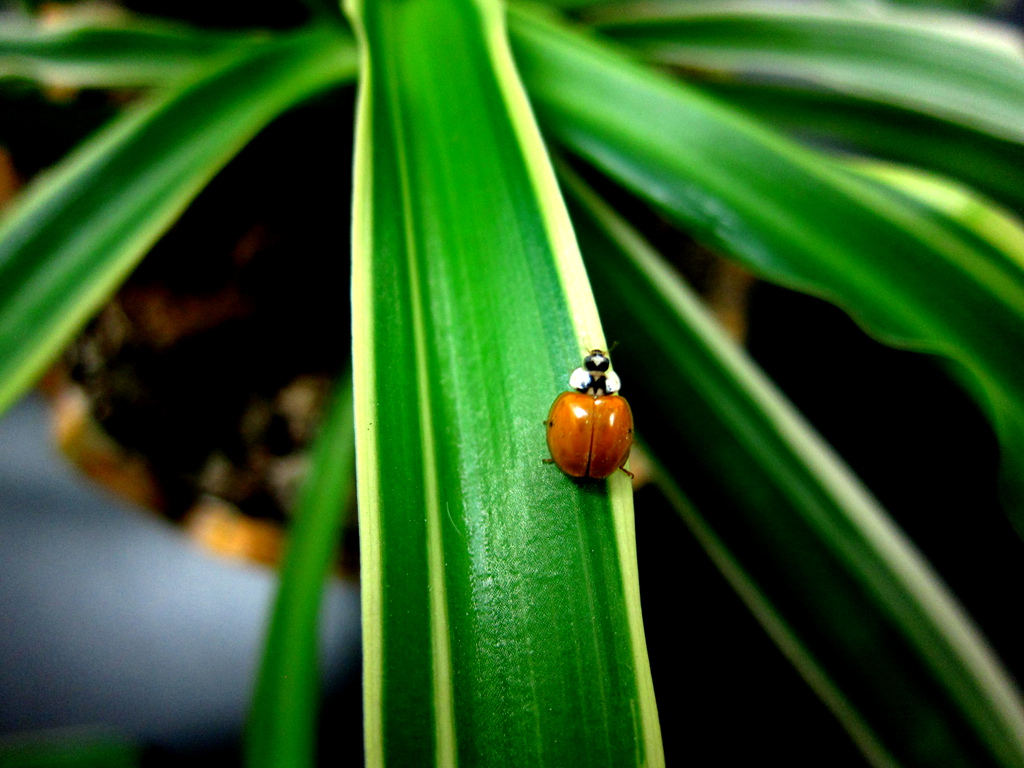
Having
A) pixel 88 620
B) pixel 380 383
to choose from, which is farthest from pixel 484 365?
pixel 88 620

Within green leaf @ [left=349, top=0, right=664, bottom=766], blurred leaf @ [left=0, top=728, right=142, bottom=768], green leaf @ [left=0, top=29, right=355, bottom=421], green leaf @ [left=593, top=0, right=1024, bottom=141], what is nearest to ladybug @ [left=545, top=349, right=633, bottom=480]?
green leaf @ [left=349, top=0, right=664, bottom=766]

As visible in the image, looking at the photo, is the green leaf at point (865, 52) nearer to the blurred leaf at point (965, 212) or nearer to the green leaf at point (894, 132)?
the green leaf at point (894, 132)

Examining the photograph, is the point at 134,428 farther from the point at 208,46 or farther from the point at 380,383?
the point at 380,383

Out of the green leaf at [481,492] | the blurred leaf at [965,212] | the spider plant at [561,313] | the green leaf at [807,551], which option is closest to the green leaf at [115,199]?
the spider plant at [561,313]

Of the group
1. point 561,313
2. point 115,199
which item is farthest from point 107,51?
point 561,313

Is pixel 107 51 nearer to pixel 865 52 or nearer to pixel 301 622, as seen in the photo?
pixel 301 622

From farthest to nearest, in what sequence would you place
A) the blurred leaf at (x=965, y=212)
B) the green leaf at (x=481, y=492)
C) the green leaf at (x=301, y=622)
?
the green leaf at (x=301, y=622)
the blurred leaf at (x=965, y=212)
the green leaf at (x=481, y=492)

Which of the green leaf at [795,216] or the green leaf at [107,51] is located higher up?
the green leaf at [107,51]

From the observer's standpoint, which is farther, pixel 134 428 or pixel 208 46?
pixel 134 428
